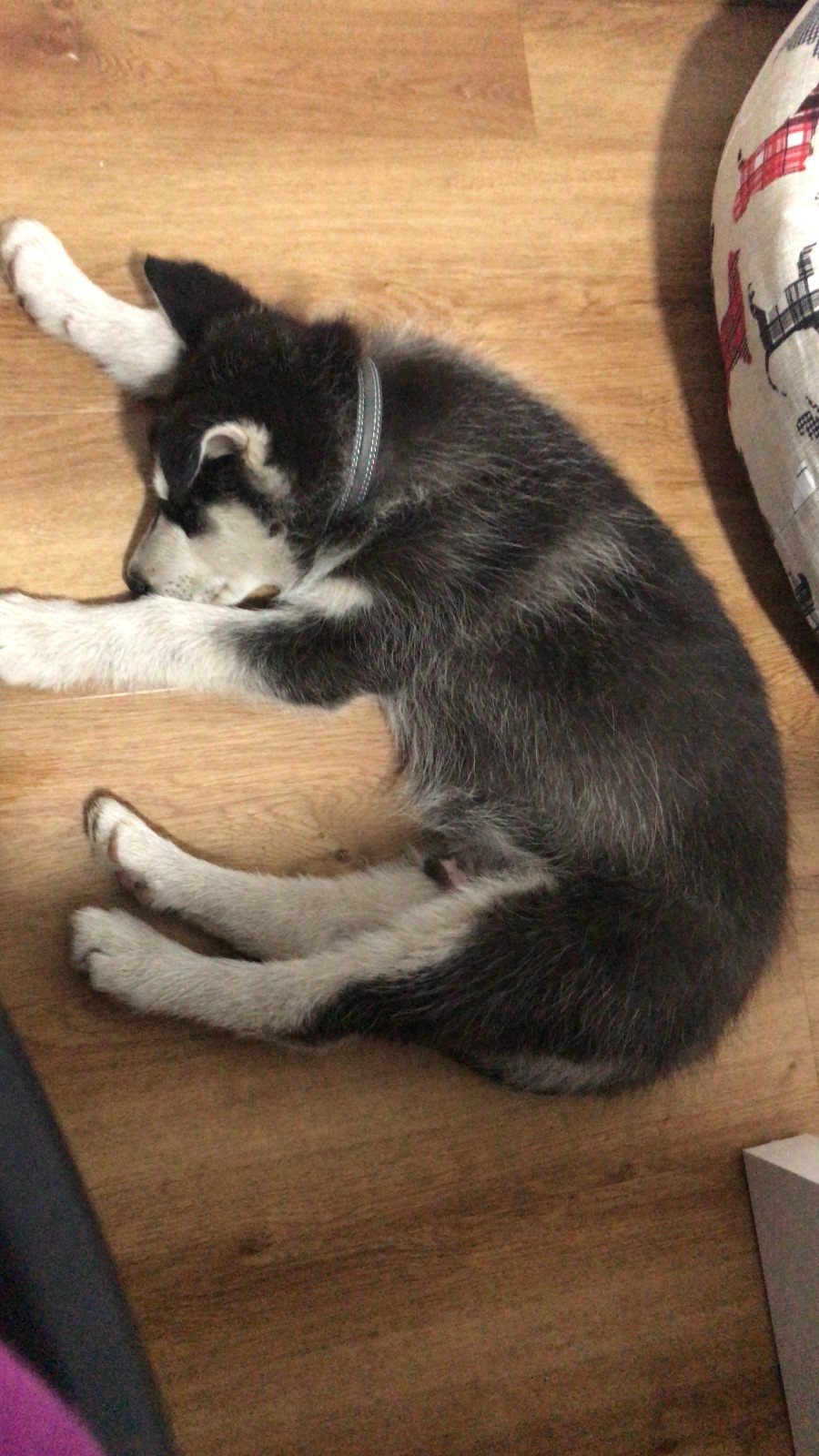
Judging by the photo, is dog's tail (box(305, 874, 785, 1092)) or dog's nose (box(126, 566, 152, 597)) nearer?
dog's tail (box(305, 874, 785, 1092))

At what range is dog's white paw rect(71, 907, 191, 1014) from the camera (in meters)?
1.96

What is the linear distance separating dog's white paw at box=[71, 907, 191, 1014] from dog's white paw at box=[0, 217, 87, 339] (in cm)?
129

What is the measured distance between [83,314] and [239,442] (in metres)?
0.59

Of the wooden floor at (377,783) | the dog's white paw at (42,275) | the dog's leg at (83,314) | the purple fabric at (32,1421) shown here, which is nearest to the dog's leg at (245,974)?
the wooden floor at (377,783)

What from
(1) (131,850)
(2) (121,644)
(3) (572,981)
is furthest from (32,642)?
(3) (572,981)

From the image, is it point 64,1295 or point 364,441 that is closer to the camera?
point 64,1295

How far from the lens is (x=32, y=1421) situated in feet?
2.90

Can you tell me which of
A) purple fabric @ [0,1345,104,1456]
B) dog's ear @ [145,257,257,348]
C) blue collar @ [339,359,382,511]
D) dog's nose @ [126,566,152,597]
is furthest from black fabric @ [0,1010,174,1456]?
dog's ear @ [145,257,257,348]

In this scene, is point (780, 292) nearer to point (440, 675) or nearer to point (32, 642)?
point (440, 675)

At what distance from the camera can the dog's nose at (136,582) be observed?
6.82 feet

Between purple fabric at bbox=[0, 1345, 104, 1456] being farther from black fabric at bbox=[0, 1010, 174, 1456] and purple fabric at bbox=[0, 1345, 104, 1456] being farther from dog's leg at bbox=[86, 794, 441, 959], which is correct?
dog's leg at bbox=[86, 794, 441, 959]

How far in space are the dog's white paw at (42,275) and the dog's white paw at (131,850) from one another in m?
1.07

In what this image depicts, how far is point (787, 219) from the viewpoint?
225 cm

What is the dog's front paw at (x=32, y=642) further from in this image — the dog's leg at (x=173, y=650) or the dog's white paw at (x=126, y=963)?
the dog's white paw at (x=126, y=963)
